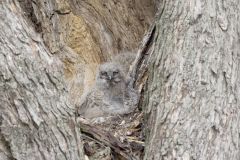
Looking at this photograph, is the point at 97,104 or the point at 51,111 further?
the point at 97,104

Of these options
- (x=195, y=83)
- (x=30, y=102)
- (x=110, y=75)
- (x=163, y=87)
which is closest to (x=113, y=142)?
(x=163, y=87)

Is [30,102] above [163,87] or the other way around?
above

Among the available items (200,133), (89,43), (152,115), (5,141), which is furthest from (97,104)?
(5,141)

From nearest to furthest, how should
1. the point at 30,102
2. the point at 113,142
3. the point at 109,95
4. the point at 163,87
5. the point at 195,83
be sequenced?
the point at 30,102 → the point at 195,83 → the point at 163,87 → the point at 113,142 → the point at 109,95

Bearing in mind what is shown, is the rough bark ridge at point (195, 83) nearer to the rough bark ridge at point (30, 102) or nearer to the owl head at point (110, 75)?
the rough bark ridge at point (30, 102)

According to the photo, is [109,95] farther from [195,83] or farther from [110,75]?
[195,83]

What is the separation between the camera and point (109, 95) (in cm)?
643

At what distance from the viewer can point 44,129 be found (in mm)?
3410

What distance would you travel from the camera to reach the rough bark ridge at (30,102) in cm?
332

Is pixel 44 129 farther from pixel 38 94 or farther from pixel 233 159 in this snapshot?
pixel 233 159

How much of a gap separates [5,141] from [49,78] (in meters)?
0.50

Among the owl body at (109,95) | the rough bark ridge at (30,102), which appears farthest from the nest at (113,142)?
the rough bark ridge at (30,102)

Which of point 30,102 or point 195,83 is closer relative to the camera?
point 30,102

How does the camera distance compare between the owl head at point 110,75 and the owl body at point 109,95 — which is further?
the owl head at point 110,75
